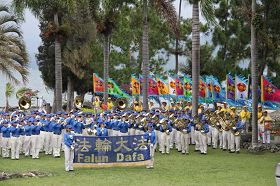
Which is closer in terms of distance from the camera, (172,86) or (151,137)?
(151,137)

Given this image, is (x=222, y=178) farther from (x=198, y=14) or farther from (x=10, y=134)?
(x=198, y=14)

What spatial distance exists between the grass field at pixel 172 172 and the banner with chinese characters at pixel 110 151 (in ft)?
1.32

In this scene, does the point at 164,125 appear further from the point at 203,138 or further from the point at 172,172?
the point at 172,172

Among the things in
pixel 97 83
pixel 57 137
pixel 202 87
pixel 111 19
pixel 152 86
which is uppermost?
pixel 111 19

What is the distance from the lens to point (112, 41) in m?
55.3

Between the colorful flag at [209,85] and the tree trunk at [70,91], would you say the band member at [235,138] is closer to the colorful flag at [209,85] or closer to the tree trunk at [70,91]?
the colorful flag at [209,85]

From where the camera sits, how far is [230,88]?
31391 mm

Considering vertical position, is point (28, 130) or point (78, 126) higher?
point (78, 126)

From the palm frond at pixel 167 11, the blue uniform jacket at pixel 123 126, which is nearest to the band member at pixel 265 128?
the palm frond at pixel 167 11

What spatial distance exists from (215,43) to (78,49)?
14.2 meters

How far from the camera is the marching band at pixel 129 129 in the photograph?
24906 mm

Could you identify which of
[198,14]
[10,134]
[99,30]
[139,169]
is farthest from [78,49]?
[139,169]

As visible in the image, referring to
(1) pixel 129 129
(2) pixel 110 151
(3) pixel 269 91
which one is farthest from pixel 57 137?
(3) pixel 269 91

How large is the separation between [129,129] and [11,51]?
10.5 m
